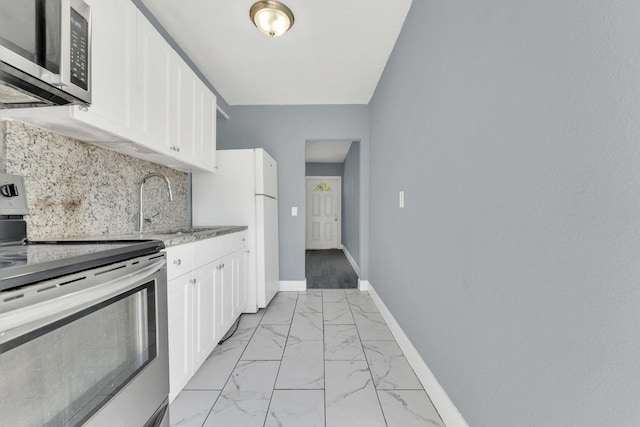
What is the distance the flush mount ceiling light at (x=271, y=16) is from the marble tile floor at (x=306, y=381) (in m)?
2.35

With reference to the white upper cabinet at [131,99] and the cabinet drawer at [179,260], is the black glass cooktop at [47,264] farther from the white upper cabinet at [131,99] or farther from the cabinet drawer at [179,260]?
the white upper cabinet at [131,99]

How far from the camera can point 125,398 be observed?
952mm

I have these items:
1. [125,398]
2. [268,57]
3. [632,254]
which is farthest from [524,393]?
[268,57]

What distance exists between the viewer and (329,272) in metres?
4.71

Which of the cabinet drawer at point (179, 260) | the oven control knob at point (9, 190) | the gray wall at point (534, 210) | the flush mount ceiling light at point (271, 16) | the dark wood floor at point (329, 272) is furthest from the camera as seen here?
the dark wood floor at point (329, 272)

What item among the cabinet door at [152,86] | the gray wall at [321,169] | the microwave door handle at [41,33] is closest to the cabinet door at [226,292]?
the cabinet door at [152,86]

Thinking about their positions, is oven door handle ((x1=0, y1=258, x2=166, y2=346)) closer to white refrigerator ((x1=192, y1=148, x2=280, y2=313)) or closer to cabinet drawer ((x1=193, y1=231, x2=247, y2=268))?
cabinet drawer ((x1=193, y1=231, x2=247, y2=268))

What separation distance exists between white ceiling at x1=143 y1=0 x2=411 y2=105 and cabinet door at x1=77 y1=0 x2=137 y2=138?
70cm

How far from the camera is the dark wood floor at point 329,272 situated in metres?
3.93

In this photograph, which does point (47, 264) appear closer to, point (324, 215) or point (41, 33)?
point (41, 33)

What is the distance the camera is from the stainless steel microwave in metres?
0.88

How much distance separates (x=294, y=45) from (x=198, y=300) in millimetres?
2134

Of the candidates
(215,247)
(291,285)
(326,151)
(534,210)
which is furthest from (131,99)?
(326,151)

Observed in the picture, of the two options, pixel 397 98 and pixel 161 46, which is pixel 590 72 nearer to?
pixel 397 98
